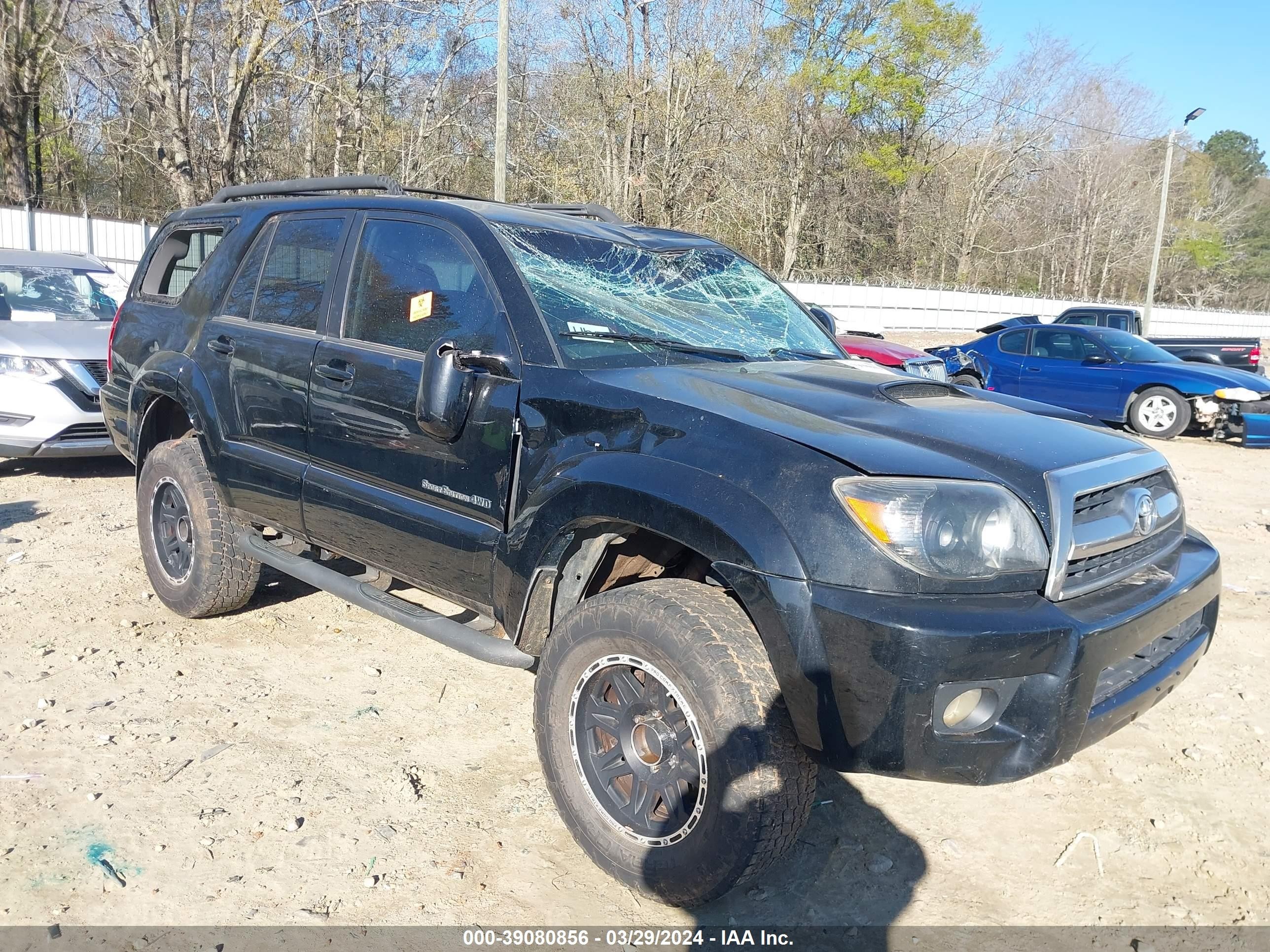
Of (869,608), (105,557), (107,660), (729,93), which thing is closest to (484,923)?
(869,608)

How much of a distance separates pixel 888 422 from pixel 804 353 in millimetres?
1096

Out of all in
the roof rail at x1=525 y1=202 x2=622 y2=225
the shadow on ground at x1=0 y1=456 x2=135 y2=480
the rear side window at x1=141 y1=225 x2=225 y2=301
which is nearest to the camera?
the roof rail at x1=525 y1=202 x2=622 y2=225

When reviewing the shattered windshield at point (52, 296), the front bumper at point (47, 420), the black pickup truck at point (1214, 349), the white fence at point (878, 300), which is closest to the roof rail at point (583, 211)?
the front bumper at point (47, 420)

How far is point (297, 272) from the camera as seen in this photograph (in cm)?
420

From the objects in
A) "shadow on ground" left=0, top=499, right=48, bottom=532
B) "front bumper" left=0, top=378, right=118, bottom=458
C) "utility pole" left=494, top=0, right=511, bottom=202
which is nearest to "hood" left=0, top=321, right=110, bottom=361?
"front bumper" left=0, top=378, right=118, bottom=458

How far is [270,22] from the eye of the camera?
1944 centimetres

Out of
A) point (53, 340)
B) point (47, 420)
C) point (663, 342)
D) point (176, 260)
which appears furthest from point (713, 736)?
point (53, 340)

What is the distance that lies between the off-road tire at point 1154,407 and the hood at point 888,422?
10.5 m

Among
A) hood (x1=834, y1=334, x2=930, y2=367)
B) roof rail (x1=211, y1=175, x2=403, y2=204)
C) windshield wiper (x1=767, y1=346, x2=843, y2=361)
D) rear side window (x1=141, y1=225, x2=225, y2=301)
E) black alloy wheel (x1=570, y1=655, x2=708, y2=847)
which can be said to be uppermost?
roof rail (x1=211, y1=175, x2=403, y2=204)

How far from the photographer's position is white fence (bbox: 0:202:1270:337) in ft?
71.6

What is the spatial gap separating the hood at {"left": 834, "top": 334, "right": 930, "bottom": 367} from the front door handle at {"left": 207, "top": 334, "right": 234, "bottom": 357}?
30.9ft

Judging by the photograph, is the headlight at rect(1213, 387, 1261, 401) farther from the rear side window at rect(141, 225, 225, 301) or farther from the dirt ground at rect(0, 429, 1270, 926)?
the rear side window at rect(141, 225, 225, 301)

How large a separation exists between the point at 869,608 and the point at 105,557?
4990mm

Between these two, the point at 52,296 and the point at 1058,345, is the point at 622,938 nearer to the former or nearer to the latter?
the point at 52,296
